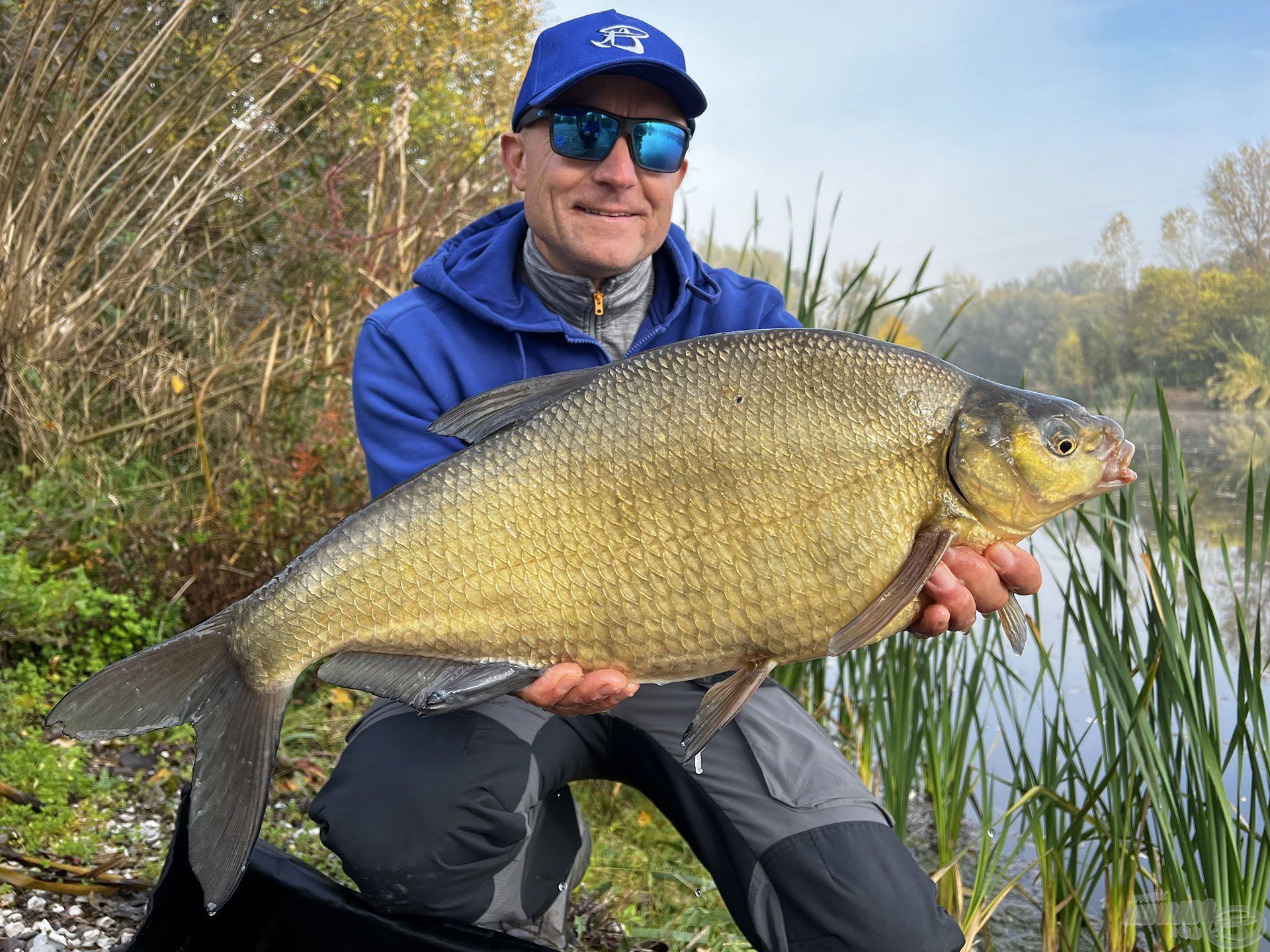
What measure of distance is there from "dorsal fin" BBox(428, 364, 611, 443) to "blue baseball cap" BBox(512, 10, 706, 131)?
715 mm

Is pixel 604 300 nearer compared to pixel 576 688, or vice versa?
pixel 576 688

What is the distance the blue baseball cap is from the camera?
6.52 ft

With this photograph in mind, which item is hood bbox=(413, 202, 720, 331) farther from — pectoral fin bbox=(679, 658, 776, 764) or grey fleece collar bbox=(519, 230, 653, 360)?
pectoral fin bbox=(679, 658, 776, 764)

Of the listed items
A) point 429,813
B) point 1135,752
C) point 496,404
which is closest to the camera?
point 496,404

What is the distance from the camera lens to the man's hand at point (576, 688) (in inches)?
58.4

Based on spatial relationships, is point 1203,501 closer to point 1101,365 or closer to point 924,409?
point 1101,365

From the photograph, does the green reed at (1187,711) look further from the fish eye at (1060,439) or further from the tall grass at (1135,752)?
the fish eye at (1060,439)

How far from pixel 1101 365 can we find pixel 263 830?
110 inches

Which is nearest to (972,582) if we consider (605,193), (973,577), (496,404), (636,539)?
(973,577)

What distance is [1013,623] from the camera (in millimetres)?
1657

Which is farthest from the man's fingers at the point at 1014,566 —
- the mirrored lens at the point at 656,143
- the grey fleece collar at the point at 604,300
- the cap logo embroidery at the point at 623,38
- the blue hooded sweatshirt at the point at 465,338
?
the cap logo embroidery at the point at 623,38

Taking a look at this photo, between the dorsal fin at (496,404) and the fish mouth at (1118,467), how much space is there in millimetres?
730

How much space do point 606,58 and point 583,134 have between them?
14 centimetres

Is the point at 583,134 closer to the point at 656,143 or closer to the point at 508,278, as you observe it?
the point at 656,143
